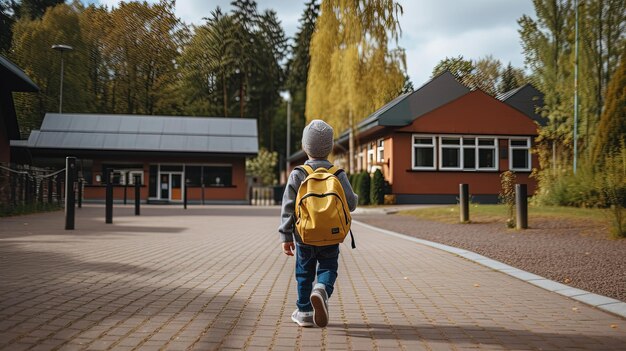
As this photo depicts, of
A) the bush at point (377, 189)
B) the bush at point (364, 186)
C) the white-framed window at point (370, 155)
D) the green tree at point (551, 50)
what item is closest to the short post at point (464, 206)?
the green tree at point (551, 50)

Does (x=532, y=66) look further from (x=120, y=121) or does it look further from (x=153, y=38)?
(x=120, y=121)

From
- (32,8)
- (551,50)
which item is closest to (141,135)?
(551,50)

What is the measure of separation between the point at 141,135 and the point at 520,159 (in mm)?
24001

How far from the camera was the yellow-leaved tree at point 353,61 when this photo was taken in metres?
11.0

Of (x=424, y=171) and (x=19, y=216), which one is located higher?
(x=424, y=171)

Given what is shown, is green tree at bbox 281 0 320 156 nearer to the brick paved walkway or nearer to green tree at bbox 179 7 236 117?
green tree at bbox 179 7 236 117

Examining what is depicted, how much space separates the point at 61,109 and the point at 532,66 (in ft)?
37.7

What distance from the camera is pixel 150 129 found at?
37.8 meters

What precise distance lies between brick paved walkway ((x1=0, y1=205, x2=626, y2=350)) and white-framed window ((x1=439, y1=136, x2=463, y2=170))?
20727 mm

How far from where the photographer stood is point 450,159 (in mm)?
29297

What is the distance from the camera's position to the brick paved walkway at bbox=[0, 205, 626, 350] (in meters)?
3.87

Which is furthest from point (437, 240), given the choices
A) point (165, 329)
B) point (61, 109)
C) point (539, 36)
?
point (61, 109)

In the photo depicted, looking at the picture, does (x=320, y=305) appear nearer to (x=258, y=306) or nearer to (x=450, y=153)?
(x=258, y=306)

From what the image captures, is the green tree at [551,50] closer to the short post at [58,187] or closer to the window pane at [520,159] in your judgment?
the window pane at [520,159]
